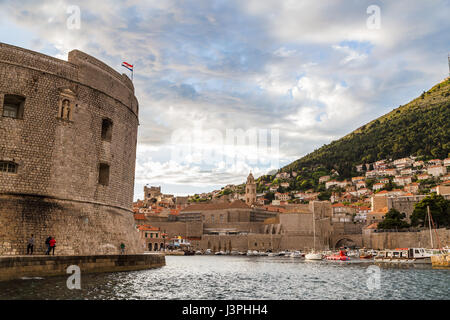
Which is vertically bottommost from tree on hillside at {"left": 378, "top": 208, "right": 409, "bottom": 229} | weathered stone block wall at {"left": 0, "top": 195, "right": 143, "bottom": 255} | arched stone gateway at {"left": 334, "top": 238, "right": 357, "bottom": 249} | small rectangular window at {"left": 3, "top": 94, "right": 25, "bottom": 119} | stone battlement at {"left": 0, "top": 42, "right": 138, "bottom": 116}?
arched stone gateway at {"left": 334, "top": 238, "right": 357, "bottom": 249}

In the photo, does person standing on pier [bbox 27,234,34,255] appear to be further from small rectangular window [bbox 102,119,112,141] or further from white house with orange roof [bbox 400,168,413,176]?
white house with orange roof [bbox 400,168,413,176]

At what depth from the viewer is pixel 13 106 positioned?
17.4 meters

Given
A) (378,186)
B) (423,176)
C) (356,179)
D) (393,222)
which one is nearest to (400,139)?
(356,179)

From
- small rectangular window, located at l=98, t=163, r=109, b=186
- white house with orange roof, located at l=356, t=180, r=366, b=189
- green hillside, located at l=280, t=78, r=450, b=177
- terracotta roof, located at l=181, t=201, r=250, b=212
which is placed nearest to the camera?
small rectangular window, located at l=98, t=163, r=109, b=186

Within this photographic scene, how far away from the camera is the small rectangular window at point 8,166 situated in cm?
1622

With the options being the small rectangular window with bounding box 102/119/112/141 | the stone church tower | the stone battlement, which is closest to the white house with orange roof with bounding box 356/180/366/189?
the stone church tower

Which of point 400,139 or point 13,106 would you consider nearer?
point 13,106

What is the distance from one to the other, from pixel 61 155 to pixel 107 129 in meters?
3.55

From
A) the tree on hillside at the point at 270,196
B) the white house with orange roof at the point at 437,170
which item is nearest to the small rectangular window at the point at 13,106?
the white house with orange roof at the point at 437,170

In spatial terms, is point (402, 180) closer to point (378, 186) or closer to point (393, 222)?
point (378, 186)

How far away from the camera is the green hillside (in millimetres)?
112312

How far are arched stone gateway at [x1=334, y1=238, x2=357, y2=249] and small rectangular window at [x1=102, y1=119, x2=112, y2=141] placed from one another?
58.7 m

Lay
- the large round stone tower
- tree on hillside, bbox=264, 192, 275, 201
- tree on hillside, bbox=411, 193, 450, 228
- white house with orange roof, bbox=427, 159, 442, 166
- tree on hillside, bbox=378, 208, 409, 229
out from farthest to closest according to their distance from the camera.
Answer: tree on hillside, bbox=264, 192, 275, 201, white house with orange roof, bbox=427, 159, 442, 166, tree on hillside, bbox=378, 208, 409, 229, tree on hillside, bbox=411, 193, 450, 228, the large round stone tower

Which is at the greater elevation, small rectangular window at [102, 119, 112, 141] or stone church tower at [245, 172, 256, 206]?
stone church tower at [245, 172, 256, 206]
